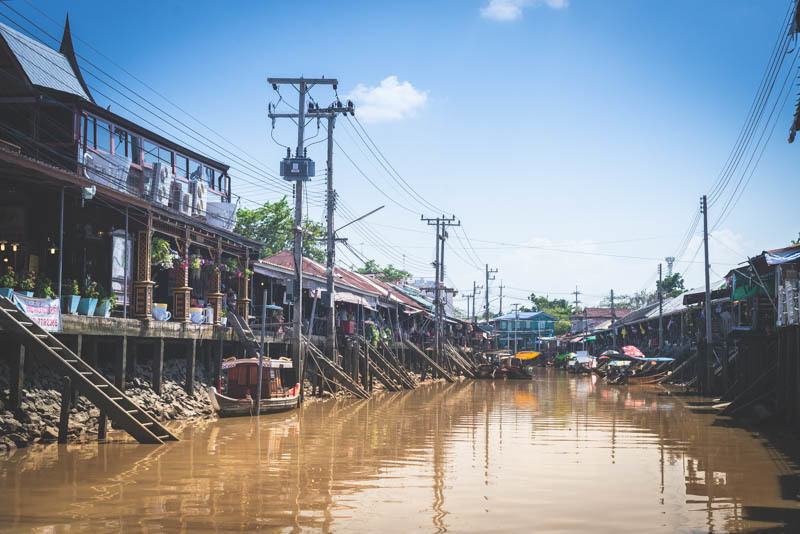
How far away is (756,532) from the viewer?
361 inches

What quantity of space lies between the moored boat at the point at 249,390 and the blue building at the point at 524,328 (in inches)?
3211

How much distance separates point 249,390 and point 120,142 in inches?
359

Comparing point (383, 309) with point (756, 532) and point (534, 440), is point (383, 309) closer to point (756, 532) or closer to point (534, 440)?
point (534, 440)

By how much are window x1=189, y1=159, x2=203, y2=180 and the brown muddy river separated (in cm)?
1165

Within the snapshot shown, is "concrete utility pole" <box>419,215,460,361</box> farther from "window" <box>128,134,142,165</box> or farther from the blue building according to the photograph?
the blue building

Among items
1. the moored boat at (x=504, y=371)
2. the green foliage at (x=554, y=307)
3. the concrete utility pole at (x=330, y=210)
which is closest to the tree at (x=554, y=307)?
the green foliage at (x=554, y=307)

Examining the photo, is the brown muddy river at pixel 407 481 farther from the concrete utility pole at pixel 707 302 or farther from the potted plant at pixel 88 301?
the concrete utility pole at pixel 707 302

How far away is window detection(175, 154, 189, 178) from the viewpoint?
27.7 metres

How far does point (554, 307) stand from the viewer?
130 metres

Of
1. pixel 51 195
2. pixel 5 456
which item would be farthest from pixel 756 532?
pixel 51 195

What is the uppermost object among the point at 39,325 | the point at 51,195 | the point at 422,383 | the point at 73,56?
the point at 73,56

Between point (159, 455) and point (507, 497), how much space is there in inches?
271

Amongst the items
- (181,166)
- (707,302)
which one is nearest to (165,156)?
(181,166)

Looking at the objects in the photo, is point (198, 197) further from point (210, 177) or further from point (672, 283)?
point (672, 283)
